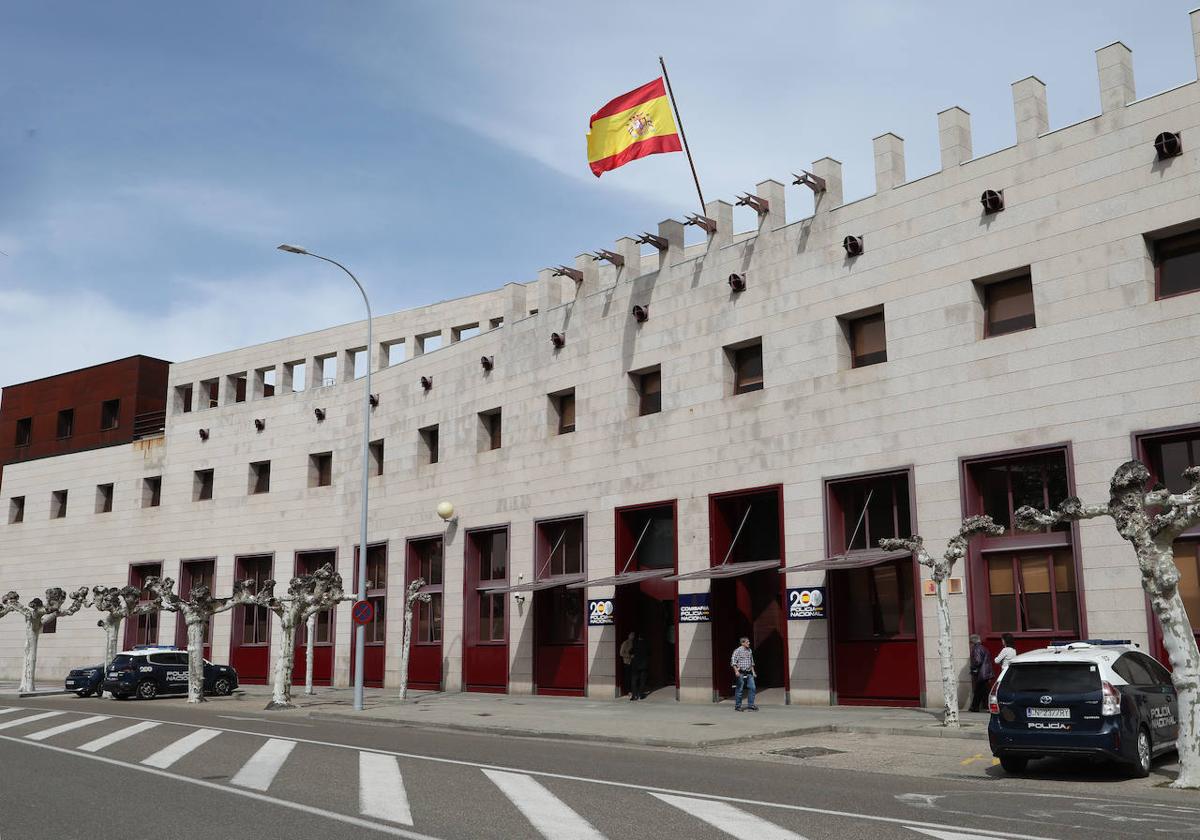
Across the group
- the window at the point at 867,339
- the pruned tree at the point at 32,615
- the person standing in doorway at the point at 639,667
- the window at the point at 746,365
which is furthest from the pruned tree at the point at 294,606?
the window at the point at 867,339

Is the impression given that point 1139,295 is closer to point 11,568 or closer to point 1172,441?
point 1172,441

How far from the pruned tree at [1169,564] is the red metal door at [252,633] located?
35.7m

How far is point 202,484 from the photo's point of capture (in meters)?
48.0

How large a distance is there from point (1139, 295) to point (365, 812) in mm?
17443

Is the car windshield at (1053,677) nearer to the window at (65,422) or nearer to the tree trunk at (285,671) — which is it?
the tree trunk at (285,671)

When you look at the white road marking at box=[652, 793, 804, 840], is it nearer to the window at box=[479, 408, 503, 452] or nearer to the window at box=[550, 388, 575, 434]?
the window at box=[550, 388, 575, 434]

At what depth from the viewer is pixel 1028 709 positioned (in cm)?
1393

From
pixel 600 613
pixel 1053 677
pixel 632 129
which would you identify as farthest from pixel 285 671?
pixel 1053 677

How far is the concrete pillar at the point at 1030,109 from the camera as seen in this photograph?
22672 mm

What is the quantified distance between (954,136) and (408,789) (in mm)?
18839

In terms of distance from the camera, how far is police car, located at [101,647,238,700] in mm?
33469

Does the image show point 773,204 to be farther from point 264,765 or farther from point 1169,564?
point 264,765

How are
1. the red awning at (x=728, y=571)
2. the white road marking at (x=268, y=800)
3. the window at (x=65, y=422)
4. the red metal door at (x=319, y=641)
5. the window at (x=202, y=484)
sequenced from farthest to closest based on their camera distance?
the window at (x=65, y=422) < the window at (x=202, y=484) < the red metal door at (x=319, y=641) < the red awning at (x=728, y=571) < the white road marking at (x=268, y=800)

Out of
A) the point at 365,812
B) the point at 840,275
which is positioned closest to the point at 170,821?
the point at 365,812
